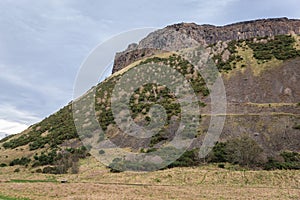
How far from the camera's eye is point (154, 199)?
2081cm

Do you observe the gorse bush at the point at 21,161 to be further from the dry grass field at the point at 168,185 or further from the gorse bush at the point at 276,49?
the gorse bush at the point at 276,49

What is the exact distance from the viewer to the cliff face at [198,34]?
100 metres

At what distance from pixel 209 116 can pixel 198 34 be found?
64.0 m

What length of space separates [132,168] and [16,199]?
1783 centimetres

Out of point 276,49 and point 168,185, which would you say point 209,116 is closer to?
point 168,185

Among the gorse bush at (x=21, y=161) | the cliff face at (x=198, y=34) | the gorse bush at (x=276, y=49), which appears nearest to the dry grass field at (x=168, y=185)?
the gorse bush at (x=21, y=161)

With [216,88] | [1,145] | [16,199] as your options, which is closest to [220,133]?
[216,88]

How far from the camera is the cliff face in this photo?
100m

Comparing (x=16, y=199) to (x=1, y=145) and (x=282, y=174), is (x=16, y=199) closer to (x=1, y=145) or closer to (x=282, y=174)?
(x=282, y=174)

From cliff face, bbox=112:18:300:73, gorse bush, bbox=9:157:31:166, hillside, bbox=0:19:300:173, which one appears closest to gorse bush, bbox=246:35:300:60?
hillside, bbox=0:19:300:173

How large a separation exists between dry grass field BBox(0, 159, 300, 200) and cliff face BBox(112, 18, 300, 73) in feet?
226

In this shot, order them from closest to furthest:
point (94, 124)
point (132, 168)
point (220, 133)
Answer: point (132, 168), point (220, 133), point (94, 124)

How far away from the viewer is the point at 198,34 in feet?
357

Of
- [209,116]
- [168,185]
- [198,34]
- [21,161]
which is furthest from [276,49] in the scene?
[21,161]
